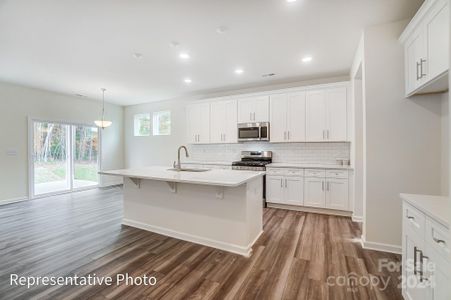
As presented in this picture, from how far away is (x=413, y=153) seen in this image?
2414 millimetres

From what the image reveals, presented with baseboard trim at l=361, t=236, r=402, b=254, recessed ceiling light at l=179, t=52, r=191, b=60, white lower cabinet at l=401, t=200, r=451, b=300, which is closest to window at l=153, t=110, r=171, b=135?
recessed ceiling light at l=179, t=52, r=191, b=60

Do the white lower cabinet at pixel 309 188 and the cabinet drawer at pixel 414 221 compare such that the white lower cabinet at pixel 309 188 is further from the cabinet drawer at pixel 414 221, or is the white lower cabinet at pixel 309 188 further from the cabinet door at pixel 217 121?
the cabinet drawer at pixel 414 221

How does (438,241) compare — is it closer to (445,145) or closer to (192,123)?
(445,145)

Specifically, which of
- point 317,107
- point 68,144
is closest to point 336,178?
point 317,107

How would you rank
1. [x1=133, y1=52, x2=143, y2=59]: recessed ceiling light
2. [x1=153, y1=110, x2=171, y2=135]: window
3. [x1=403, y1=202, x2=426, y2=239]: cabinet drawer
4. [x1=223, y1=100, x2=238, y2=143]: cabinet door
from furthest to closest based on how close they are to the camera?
[x1=153, y1=110, x2=171, y2=135]: window → [x1=223, y1=100, x2=238, y2=143]: cabinet door → [x1=133, y1=52, x2=143, y2=59]: recessed ceiling light → [x1=403, y1=202, x2=426, y2=239]: cabinet drawer

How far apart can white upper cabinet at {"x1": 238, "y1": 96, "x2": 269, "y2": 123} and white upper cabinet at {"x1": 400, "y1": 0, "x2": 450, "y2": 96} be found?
106 inches

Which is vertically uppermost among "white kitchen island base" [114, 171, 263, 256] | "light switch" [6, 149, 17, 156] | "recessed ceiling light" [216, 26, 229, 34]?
"recessed ceiling light" [216, 26, 229, 34]

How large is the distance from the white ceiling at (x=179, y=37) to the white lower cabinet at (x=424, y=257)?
2201 millimetres

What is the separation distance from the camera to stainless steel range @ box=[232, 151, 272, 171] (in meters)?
4.67

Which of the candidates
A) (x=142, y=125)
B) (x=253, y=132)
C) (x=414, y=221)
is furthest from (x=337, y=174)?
(x=142, y=125)

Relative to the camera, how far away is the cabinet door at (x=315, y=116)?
4273mm

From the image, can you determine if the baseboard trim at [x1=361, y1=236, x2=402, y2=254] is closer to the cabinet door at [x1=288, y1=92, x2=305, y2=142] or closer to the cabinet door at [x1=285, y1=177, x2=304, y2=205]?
the cabinet door at [x1=285, y1=177, x2=304, y2=205]

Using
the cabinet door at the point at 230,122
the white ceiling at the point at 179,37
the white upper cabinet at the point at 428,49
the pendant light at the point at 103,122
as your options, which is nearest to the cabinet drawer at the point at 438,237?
the white upper cabinet at the point at 428,49

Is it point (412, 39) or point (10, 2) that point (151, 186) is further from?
point (412, 39)
